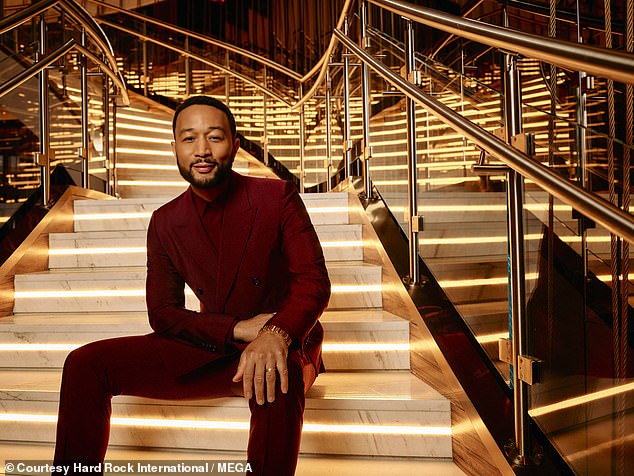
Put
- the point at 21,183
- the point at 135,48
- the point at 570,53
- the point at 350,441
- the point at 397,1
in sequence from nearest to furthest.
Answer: the point at 570,53 < the point at 350,441 < the point at 397,1 < the point at 21,183 < the point at 135,48

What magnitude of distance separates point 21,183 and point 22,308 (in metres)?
0.67

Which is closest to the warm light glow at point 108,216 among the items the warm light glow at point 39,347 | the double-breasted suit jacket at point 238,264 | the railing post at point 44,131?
the railing post at point 44,131

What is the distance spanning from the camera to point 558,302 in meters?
1.24

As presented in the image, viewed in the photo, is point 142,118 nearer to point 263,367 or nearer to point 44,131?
point 44,131

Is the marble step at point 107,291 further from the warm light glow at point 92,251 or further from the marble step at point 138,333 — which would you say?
the warm light glow at point 92,251

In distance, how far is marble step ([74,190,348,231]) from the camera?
10.5 ft

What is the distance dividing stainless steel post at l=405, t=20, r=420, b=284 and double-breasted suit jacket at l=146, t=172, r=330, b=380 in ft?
1.86

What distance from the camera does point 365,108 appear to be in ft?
10.4

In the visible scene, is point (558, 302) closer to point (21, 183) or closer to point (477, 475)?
point (477, 475)

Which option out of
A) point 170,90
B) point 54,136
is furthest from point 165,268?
point 170,90

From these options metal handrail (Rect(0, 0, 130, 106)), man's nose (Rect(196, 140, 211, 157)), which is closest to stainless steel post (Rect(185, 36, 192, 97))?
metal handrail (Rect(0, 0, 130, 106))

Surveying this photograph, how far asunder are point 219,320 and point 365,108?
6.18 ft

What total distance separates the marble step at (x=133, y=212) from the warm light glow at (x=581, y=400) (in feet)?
6.38

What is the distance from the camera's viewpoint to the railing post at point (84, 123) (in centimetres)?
370
